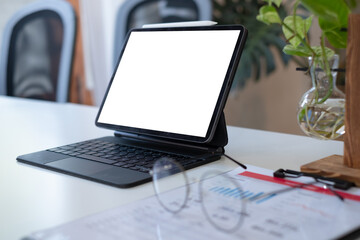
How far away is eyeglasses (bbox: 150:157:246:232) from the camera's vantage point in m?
0.52

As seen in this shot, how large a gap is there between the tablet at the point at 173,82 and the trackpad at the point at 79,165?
135 millimetres

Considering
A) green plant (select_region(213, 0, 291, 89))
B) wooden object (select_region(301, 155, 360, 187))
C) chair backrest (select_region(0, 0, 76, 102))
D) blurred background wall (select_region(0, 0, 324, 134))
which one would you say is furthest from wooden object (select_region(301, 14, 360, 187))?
blurred background wall (select_region(0, 0, 324, 134))

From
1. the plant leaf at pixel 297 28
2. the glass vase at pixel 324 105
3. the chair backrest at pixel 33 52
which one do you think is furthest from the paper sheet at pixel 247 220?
the chair backrest at pixel 33 52

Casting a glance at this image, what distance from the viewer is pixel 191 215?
0.53m

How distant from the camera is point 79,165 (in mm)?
751

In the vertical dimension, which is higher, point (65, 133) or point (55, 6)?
point (55, 6)

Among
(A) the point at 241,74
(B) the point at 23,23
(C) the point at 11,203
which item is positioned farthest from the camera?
(A) the point at 241,74

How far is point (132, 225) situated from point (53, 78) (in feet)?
4.91

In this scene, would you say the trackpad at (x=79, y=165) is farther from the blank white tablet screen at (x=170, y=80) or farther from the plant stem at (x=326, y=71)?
the plant stem at (x=326, y=71)

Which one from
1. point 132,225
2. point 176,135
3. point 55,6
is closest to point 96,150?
point 176,135

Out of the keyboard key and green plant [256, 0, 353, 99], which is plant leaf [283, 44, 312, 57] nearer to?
green plant [256, 0, 353, 99]

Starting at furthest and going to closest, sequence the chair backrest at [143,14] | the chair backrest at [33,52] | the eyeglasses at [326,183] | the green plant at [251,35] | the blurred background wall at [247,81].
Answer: the blurred background wall at [247,81]
the green plant at [251,35]
the chair backrest at [33,52]
the chair backrest at [143,14]
the eyeglasses at [326,183]

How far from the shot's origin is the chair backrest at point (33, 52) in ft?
6.15

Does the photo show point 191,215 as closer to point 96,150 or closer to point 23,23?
point 96,150
